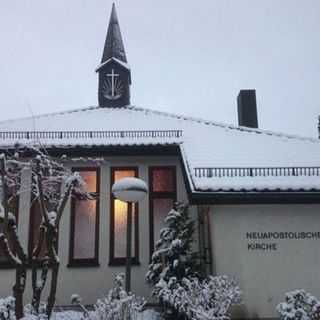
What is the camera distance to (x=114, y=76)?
18766mm

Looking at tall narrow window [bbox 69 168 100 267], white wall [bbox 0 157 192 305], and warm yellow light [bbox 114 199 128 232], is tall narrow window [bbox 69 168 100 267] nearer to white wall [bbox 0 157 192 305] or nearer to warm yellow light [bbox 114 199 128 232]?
white wall [bbox 0 157 192 305]

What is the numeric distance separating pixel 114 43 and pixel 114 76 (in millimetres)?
1816

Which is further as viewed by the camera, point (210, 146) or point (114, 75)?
point (114, 75)

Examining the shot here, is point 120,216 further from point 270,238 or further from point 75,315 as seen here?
point 270,238

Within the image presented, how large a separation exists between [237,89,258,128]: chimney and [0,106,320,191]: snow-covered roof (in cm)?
252

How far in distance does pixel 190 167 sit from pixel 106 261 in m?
3.20

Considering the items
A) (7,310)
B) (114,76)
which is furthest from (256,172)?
(114,76)

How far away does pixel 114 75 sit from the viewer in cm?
1877

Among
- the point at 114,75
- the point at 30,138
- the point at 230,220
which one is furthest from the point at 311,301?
the point at 114,75

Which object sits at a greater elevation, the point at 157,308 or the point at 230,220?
the point at 230,220

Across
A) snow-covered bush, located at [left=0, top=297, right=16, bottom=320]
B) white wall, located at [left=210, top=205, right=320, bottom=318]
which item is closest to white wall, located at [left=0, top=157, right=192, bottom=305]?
white wall, located at [left=210, top=205, right=320, bottom=318]

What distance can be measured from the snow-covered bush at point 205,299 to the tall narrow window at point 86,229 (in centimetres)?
333

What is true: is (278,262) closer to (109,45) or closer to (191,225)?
(191,225)

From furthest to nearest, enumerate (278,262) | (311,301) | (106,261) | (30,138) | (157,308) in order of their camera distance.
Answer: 1. (30,138)
2. (106,261)
3. (157,308)
4. (278,262)
5. (311,301)
